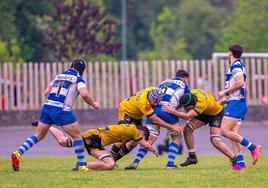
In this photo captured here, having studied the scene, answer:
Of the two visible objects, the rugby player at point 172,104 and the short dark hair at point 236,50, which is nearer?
the short dark hair at point 236,50

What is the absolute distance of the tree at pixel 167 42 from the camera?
77.6 metres

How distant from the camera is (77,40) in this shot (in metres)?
54.0

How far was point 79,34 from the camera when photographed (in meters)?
53.9

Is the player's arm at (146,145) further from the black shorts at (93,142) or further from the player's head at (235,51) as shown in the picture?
the player's head at (235,51)

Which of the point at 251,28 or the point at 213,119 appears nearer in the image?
the point at 213,119

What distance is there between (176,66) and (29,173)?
20910 millimetres

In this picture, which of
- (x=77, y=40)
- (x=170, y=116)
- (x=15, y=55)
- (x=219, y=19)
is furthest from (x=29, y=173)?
(x=219, y=19)

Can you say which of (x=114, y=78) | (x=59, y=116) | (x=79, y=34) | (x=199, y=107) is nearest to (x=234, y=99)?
(x=199, y=107)

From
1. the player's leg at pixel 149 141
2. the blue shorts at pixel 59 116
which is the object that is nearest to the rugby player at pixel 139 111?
the player's leg at pixel 149 141

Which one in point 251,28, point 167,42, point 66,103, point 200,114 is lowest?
point 200,114

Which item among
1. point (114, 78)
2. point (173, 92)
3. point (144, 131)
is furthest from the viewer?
point (114, 78)

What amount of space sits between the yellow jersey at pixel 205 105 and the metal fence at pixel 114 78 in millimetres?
17907

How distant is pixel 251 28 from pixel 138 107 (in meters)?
50.4

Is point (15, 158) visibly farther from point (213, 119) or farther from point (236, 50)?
point (236, 50)
